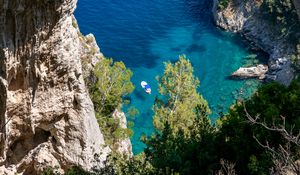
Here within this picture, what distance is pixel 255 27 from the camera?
63344 millimetres

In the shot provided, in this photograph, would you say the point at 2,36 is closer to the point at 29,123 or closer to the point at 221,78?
the point at 29,123

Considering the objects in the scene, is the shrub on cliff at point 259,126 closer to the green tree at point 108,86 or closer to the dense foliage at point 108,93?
the dense foliage at point 108,93

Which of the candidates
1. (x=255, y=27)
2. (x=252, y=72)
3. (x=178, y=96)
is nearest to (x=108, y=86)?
(x=178, y=96)

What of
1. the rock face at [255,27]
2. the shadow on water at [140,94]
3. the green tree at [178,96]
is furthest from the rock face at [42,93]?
the rock face at [255,27]

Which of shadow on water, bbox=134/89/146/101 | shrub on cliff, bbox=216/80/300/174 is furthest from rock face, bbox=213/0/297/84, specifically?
shrub on cliff, bbox=216/80/300/174

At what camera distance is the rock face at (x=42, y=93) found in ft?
60.0

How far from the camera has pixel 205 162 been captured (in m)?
21.2

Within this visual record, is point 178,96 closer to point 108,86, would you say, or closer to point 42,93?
point 108,86

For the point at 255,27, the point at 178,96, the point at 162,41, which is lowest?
the point at 178,96

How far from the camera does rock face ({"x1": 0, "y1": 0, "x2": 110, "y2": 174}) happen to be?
60.0 feet

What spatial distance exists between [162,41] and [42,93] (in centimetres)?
4344

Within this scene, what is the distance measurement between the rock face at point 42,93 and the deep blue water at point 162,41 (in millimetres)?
24148

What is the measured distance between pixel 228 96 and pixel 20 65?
36.8 meters

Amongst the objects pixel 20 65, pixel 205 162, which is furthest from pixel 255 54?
pixel 20 65
